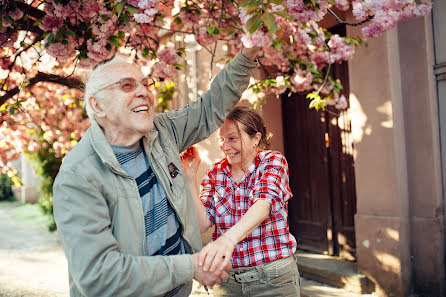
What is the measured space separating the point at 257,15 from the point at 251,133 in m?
0.76

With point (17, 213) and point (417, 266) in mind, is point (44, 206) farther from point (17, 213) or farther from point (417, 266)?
point (417, 266)

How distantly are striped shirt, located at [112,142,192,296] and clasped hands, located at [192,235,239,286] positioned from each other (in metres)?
0.16

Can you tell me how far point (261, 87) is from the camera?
4961 millimetres

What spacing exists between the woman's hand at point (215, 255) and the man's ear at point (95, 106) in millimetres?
782

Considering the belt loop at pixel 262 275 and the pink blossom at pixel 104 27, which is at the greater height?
the pink blossom at pixel 104 27

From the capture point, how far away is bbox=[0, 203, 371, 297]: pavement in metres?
5.40

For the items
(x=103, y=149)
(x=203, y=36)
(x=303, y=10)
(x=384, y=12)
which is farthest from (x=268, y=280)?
(x=203, y=36)

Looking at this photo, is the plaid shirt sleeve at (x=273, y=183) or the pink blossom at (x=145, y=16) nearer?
the plaid shirt sleeve at (x=273, y=183)

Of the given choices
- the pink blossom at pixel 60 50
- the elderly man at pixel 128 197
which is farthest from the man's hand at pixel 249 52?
the pink blossom at pixel 60 50

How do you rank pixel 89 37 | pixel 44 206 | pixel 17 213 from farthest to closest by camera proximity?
pixel 17 213
pixel 44 206
pixel 89 37

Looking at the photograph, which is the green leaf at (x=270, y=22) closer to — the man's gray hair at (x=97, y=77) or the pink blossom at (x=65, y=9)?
the man's gray hair at (x=97, y=77)

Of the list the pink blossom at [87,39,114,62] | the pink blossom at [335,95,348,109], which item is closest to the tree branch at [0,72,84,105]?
the pink blossom at [87,39,114,62]

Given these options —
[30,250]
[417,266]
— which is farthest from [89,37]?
[30,250]

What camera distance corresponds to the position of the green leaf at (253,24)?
1.88 meters
